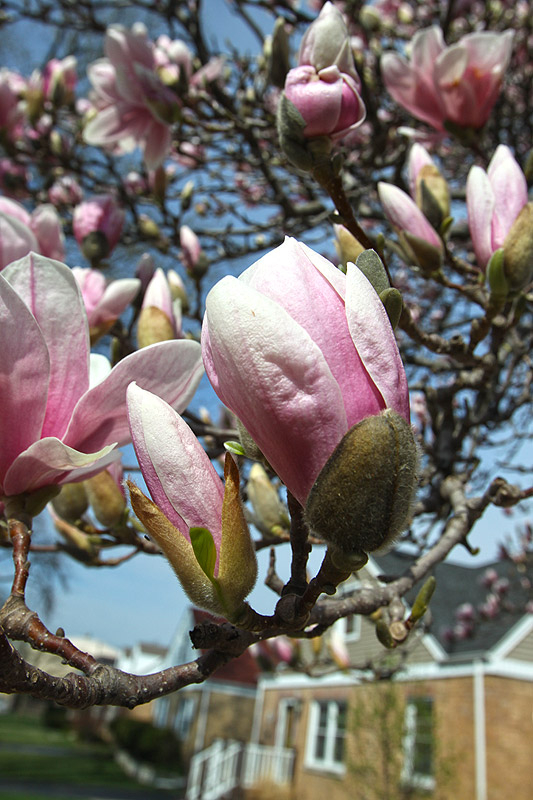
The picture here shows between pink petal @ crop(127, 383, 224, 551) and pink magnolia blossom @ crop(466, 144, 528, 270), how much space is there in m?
0.69

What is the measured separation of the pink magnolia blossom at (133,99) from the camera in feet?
5.70

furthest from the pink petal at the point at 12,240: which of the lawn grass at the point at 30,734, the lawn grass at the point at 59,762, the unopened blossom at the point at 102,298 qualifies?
the lawn grass at the point at 30,734

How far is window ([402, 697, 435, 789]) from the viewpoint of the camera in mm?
8805

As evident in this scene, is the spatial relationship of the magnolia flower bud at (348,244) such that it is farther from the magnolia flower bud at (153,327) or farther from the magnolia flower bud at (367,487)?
the magnolia flower bud at (367,487)

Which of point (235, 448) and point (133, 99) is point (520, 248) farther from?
point (133, 99)

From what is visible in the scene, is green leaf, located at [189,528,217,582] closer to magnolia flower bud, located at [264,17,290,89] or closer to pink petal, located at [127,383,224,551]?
pink petal, located at [127,383,224,551]

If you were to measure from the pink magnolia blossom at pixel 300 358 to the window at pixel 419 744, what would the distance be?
9.38 m

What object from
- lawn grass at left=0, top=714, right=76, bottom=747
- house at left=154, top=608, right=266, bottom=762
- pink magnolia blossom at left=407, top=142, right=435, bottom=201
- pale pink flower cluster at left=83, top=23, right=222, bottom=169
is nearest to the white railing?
house at left=154, top=608, right=266, bottom=762

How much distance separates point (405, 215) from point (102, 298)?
0.54 meters

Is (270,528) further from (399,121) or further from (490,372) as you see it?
(399,121)

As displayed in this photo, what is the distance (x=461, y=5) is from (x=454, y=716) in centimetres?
868

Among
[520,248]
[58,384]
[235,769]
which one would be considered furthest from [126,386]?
[235,769]

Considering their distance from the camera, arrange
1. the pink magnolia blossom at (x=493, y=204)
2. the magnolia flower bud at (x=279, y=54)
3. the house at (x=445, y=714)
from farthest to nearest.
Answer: the house at (x=445, y=714)
the magnolia flower bud at (x=279, y=54)
the pink magnolia blossom at (x=493, y=204)

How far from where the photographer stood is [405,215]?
1096 millimetres
